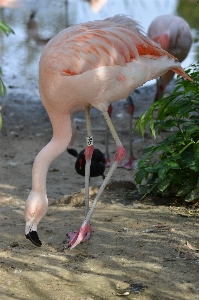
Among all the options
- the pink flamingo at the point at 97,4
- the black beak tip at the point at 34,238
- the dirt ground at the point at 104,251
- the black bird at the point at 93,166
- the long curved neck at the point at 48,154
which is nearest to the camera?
the dirt ground at the point at 104,251

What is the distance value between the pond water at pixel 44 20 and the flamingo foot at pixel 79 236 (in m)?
5.61

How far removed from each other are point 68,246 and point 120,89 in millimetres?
1166

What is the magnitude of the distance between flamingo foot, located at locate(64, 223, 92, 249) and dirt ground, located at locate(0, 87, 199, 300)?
0.04 m

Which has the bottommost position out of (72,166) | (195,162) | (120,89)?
(72,166)

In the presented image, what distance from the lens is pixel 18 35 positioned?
12078 millimetres

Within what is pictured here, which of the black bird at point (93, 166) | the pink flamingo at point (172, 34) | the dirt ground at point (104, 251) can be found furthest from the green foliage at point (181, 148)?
the pink flamingo at point (172, 34)

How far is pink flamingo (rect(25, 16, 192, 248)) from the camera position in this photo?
436 cm

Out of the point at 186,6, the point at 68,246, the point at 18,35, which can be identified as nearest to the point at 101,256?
the point at 68,246

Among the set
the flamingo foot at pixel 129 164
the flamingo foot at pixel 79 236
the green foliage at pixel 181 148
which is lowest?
the flamingo foot at pixel 129 164

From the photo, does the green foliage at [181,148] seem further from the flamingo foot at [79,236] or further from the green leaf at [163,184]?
the flamingo foot at [79,236]

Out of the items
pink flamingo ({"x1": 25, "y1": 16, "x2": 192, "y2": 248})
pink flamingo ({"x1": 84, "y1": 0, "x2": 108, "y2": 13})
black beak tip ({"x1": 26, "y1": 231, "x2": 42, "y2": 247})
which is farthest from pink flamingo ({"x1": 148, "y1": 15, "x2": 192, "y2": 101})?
pink flamingo ({"x1": 84, "y1": 0, "x2": 108, "y2": 13})

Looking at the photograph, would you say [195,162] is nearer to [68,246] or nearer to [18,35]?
[68,246]

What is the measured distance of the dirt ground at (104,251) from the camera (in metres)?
3.62

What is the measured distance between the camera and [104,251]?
4191 millimetres
